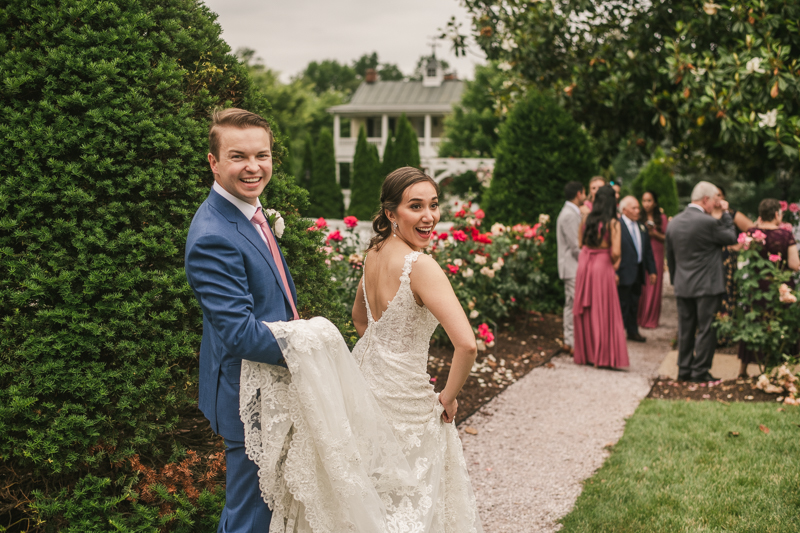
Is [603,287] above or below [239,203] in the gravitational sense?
below

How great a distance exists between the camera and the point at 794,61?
21.4 feet

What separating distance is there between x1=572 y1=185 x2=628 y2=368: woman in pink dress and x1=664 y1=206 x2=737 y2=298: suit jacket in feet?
2.41

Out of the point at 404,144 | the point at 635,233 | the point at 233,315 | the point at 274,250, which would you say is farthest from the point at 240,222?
the point at 404,144

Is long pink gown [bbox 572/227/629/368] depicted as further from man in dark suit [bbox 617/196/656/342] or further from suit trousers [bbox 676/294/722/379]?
man in dark suit [bbox 617/196/656/342]

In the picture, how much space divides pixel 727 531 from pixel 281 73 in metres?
45.4

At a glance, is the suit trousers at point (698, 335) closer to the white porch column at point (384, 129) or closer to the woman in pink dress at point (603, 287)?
the woman in pink dress at point (603, 287)

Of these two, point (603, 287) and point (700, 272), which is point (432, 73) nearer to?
point (603, 287)

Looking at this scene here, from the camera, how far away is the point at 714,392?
6.29m

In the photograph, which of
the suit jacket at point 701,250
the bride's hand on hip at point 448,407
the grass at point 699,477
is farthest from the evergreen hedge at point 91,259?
the suit jacket at point 701,250

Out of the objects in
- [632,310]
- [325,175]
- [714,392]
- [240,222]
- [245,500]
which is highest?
[240,222]

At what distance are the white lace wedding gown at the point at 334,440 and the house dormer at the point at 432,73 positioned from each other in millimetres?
40693

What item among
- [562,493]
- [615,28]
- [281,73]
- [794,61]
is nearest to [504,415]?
[562,493]

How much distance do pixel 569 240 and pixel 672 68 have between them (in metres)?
2.43

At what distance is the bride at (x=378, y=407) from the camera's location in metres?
2.10
